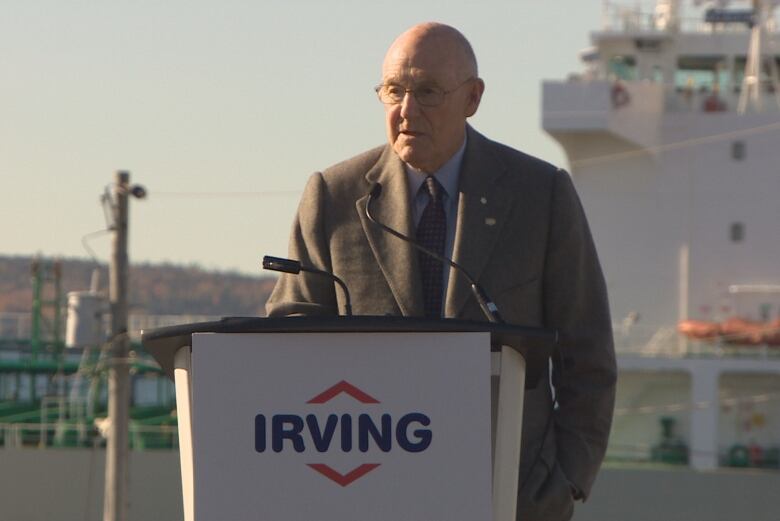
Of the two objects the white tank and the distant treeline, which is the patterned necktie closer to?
the white tank

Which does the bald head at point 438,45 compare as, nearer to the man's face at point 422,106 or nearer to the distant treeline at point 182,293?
the man's face at point 422,106

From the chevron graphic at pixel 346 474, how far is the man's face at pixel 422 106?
29.4 inches

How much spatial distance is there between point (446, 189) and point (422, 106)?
8.7 inches

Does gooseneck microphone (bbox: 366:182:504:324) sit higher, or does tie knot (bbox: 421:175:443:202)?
tie knot (bbox: 421:175:443:202)

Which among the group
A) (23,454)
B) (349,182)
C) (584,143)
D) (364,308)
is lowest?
(23,454)

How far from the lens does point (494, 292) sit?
3.27 metres

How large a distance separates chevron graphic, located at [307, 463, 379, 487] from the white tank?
16.4 metres

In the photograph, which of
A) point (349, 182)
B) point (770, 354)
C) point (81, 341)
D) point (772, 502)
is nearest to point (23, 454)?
point (81, 341)

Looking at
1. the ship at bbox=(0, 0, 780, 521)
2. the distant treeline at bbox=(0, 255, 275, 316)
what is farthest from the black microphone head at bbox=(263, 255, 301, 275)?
the distant treeline at bbox=(0, 255, 275, 316)

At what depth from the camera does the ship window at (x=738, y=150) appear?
72.0 ft

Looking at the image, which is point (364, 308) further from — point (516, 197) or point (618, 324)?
point (618, 324)

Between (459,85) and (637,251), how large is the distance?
63.0 ft

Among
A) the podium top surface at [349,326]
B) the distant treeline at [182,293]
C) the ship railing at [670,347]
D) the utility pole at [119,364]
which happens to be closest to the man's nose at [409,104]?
the podium top surface at [349,326]

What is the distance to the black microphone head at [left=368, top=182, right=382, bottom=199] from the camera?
3.25 m
